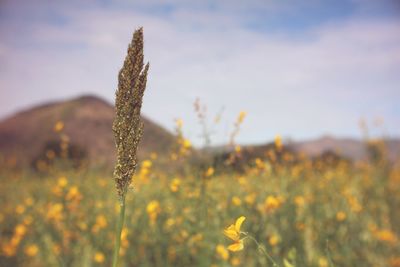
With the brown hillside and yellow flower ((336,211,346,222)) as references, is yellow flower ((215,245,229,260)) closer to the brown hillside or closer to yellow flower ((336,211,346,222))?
yellow flower ((336,211,346,222))

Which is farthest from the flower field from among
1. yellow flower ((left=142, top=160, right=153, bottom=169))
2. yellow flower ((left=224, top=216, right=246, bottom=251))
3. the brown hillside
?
the brown hillside

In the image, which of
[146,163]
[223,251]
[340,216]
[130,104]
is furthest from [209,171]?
[340,216]

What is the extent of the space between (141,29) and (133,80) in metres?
0.17

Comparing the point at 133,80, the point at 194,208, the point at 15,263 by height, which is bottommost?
the point at 15,263

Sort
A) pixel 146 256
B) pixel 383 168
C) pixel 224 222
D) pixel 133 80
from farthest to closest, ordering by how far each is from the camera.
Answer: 1. pixel 383 168
2. pixel 146 256
3. pixel 224 222
4. pixel 133 80

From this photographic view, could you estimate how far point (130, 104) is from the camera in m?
1.19

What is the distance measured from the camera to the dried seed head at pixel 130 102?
120 centimetres

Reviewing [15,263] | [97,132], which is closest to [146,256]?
[15,263]

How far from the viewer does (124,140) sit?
4.02 feet

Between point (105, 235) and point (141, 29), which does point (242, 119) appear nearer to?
point (141, 29)

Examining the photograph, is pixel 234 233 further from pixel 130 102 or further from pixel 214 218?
pixel 214 218

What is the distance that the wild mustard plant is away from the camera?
47.0 inches

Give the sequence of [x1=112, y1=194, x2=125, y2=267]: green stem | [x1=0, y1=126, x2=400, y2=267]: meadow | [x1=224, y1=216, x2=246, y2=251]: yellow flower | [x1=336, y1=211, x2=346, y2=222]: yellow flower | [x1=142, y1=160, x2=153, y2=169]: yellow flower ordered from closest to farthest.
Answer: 1. [x1=112, y1=194, x2=125, y2=267]: green stem
2. [x1=224, y1=216, x2=246, y2=251]: yellow flower
3. [x1=142, y1=160, x2=153, y2=169]: yellow flower
4. [x1=0, y1=126, x2=400, y2=267]: meadow
5. [x1=336, y1=211, x2=346, y2=222]: yellow flower

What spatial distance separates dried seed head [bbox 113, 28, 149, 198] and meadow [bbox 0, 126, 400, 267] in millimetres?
1120
